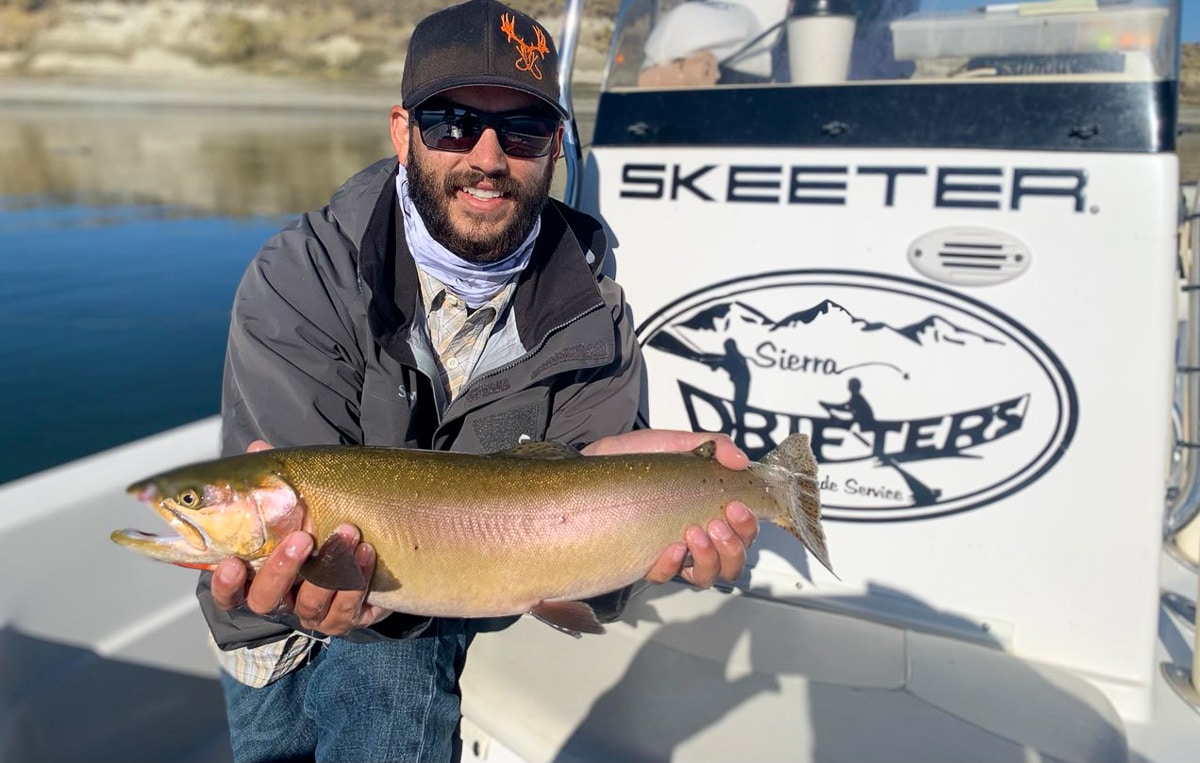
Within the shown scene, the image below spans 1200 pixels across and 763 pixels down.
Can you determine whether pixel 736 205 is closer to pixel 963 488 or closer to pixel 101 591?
pixel 963 488

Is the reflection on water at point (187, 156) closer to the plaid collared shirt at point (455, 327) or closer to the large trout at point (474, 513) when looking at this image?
the plaid collared shirt at point (455, 327)

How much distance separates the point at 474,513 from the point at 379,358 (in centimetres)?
69

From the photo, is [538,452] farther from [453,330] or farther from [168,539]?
[168,539]

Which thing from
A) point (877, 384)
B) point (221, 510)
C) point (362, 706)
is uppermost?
point (877, 384)

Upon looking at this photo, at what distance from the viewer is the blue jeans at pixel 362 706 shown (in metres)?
2.27

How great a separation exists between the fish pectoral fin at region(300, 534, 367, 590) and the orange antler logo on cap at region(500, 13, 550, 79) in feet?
4.91

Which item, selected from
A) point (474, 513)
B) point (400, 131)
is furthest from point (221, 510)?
point (400, 131)

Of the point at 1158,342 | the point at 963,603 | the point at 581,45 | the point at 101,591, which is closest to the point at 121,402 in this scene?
the point at 101,591

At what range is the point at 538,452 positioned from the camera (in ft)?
7.01

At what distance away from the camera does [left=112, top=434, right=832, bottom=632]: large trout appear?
1.81m

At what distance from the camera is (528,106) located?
2.48m

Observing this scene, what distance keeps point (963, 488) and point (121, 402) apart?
840cm

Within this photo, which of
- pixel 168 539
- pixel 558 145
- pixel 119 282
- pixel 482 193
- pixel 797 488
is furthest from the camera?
pixel 119 282

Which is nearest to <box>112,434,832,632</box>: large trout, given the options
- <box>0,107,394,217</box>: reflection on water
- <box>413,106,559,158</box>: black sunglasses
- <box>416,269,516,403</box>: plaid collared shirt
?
<box>416,269,516,403</box>: plaid collared shirt
